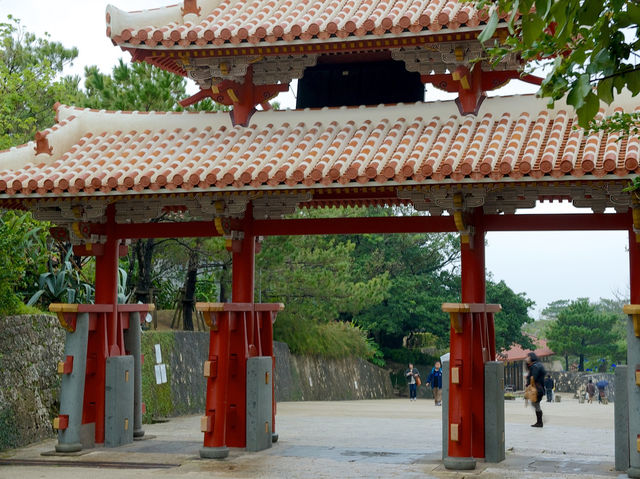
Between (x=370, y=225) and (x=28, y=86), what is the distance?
10323mm

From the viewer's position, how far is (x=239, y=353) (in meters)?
12.6

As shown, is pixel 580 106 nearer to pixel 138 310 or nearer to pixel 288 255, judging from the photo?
pixel 138 310

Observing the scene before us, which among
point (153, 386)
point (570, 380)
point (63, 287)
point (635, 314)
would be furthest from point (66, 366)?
point (570, 380)

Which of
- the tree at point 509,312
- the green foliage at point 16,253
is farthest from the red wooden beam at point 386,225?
the tree at point 509,312

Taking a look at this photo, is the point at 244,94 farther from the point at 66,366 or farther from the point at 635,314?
the point at 635,314

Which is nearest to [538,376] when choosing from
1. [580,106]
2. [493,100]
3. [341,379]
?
[493,100]

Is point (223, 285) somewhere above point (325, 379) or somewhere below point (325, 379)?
above

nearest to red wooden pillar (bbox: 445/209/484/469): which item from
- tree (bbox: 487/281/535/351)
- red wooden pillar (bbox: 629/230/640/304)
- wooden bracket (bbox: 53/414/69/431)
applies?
red wooden pillar (bbox: 629/230/640/304)

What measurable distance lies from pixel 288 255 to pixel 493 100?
14.0 meters

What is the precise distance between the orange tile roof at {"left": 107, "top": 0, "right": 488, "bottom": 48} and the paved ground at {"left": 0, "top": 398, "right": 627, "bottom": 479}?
5709 mm

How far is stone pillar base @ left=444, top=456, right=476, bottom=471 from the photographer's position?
11023 mm

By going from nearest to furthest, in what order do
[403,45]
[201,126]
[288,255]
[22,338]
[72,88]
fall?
[403,45] < [201,126] < [22,338] < [288,255] < [72,88]

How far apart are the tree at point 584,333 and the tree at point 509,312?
12.1 m

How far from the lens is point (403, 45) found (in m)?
12.3
